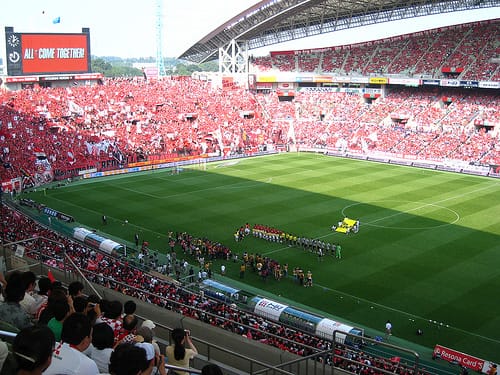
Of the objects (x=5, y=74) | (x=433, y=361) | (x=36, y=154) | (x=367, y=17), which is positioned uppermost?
(x=367, y=17)

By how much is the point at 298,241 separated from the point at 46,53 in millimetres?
42118

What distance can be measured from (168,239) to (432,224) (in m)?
16.7

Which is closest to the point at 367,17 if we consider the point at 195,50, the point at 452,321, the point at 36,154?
the point at 195,50

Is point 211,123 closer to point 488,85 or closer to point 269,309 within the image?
point 488,85

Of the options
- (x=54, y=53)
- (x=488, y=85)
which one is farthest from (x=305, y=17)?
(x=54, y=53)

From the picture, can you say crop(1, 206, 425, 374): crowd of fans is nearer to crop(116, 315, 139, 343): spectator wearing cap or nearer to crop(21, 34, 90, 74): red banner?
crop(116, 315, 139, 343): spectator wearing cap

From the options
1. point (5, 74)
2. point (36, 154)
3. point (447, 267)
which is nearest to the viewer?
point (447, 267)

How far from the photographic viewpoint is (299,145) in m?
69.2

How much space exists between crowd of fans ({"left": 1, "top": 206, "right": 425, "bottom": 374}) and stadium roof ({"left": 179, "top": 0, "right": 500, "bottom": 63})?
42.4 meters

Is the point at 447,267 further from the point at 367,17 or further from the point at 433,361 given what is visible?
the point at 367,17

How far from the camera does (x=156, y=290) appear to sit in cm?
2127

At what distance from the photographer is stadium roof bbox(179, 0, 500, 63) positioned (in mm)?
63831

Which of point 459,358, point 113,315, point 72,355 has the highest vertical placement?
point 72,355

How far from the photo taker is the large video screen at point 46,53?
58.2 meters
